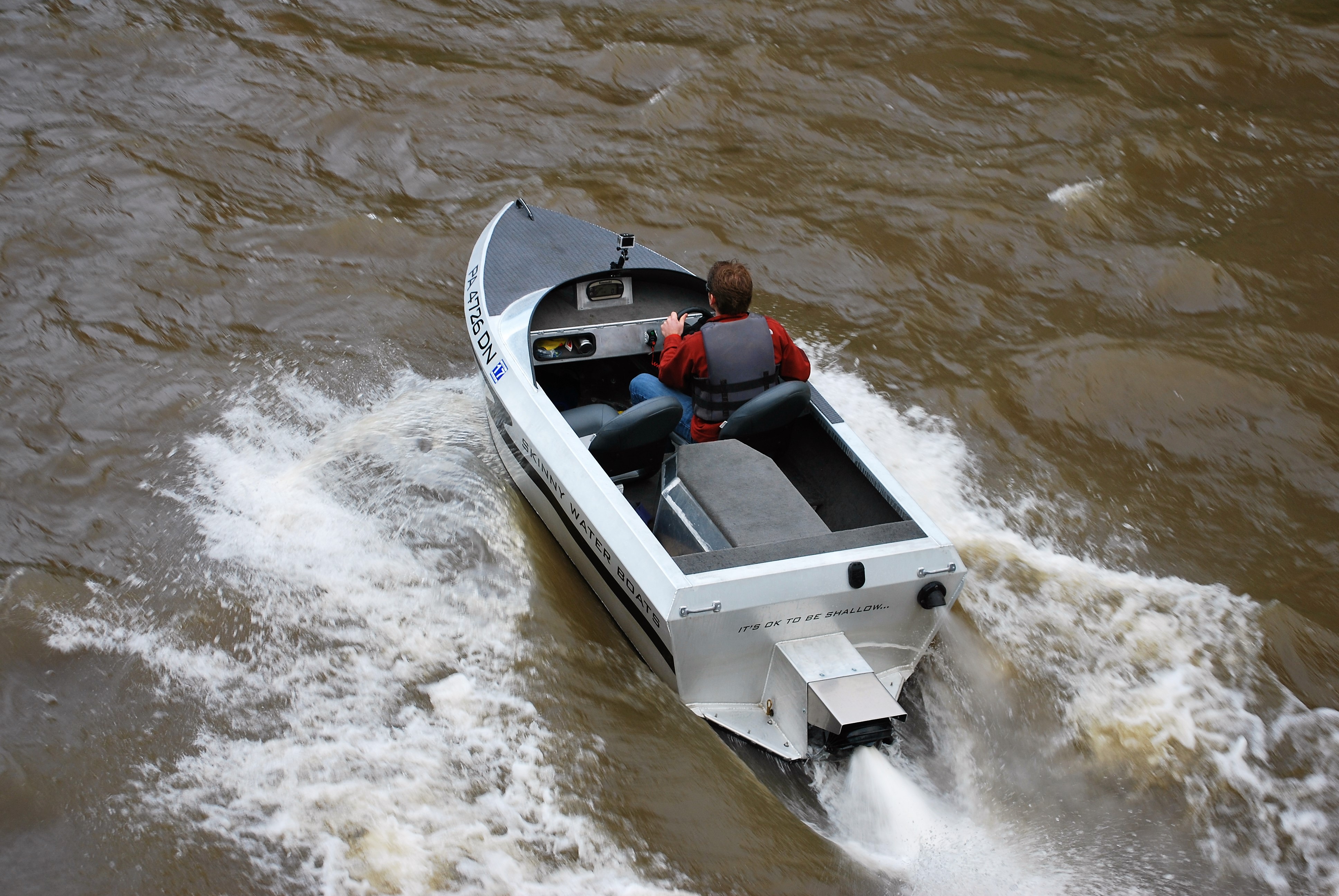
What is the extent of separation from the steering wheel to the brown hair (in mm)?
347

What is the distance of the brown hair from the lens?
4242mm

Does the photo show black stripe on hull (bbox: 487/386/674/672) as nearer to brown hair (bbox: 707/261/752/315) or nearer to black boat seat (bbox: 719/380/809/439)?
black boat seat (bbox: 719/380/809/439)

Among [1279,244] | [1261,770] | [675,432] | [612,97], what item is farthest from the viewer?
[612,97]

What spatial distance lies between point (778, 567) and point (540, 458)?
1.28 meters

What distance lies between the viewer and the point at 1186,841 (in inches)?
147

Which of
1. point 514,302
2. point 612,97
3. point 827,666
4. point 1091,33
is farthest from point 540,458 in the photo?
point 1091,33

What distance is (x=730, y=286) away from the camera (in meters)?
4.24

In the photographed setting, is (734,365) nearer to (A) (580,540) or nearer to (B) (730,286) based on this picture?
(B) (730,286)

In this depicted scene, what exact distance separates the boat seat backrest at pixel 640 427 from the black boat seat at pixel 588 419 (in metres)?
0.42

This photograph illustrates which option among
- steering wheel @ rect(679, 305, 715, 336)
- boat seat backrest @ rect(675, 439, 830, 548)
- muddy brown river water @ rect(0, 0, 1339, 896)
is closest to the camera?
muddy brown river water @ rect(0, 0, 1339, 896)

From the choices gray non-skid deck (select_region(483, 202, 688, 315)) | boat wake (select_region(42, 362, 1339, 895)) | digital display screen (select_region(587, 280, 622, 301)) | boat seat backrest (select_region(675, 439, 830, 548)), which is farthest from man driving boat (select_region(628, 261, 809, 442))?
boat wake (select_region(42, 362, 1339, 895))

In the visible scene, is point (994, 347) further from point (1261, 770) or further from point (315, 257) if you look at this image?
point (315, 257)

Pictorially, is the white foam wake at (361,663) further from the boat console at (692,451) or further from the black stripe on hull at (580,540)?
the boat console at (692,451)

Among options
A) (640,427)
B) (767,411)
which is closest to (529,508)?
(640,427)
